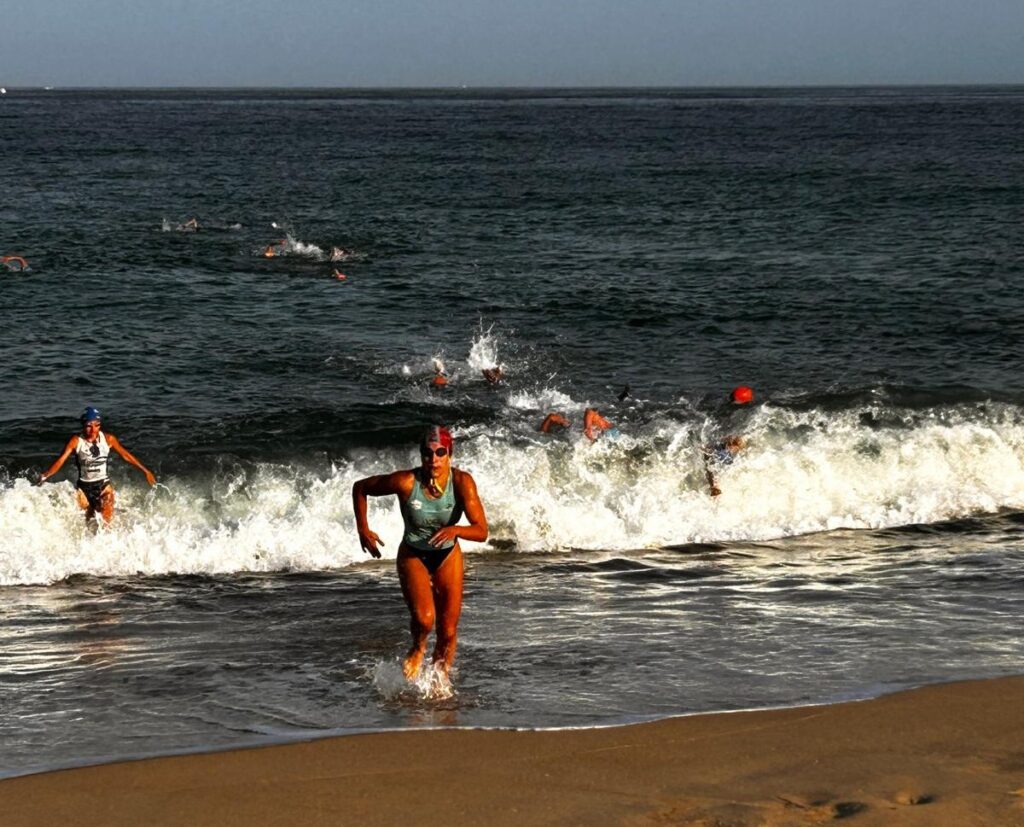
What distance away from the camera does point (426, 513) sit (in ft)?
28.4

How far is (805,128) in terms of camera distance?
8075cm

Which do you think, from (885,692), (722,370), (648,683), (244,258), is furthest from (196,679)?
(244,258)

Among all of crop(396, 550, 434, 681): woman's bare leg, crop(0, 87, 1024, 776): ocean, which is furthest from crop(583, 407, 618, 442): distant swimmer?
crop(396, 550, 434, 681): woman's bare leg

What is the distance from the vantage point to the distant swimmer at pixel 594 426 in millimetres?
16438

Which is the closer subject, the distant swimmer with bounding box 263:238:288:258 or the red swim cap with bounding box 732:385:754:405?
the red swim cap with bounding box 732:385:754:405

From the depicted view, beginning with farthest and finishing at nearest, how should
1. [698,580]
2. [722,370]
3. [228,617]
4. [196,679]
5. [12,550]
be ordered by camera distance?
[722,370] → [12,550] → [698,580] → [228,617] → [196,679]

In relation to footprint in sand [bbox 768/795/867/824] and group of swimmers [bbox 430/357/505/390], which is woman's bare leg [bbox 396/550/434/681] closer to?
footprint in sand [bbox 768/795/867/824]

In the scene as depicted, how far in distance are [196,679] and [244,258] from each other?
20983 millimetres

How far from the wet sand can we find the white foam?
5867mm

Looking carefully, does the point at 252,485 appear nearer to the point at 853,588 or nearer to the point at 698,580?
the point at 698,580

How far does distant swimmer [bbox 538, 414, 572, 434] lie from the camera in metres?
17.0

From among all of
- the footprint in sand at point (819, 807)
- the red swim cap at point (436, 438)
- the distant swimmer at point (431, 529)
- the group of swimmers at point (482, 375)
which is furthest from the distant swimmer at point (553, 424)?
the footprint in sand at point (819, 807)

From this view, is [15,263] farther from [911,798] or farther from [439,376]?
[911,798]

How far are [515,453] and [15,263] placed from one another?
15.5 metres
